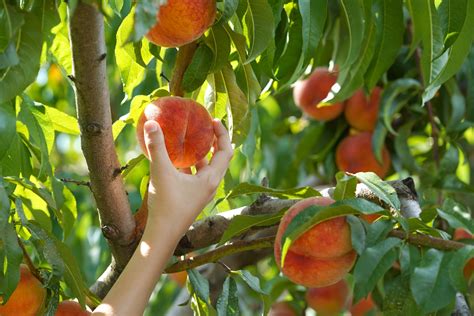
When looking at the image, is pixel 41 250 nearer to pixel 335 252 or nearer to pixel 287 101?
pixel 335 252

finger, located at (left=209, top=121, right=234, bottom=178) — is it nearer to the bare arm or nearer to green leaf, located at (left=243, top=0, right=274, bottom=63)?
the bare arm

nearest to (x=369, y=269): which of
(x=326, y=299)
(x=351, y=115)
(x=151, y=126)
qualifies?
(x=151, y=126)

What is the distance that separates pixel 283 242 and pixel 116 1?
1.19 ft

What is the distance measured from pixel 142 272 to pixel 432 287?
34 cm

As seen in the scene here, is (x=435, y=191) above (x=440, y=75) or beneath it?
beneath

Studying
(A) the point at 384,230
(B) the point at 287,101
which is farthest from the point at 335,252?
(B) the point at 287,101

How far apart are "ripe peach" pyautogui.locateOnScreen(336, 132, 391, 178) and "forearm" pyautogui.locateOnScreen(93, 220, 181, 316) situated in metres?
1.03

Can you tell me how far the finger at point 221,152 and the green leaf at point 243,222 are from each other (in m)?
0.06

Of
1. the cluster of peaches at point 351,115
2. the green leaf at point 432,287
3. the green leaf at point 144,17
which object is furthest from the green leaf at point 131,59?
the cluster of peaches at point 351,115

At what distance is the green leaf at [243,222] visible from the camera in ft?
3.87

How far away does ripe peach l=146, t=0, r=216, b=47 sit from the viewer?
1.05m

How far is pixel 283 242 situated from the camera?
108cm

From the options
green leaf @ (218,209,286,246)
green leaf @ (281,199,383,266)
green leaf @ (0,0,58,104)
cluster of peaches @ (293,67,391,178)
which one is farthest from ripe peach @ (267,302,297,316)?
green leaf @ (0,0,58,104)

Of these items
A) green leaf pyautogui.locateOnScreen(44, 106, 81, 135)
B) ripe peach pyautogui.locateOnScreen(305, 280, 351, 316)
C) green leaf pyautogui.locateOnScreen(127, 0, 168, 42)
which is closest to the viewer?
green leaf pyautogui.locateOnScreen(127, 0, 168, 42)
